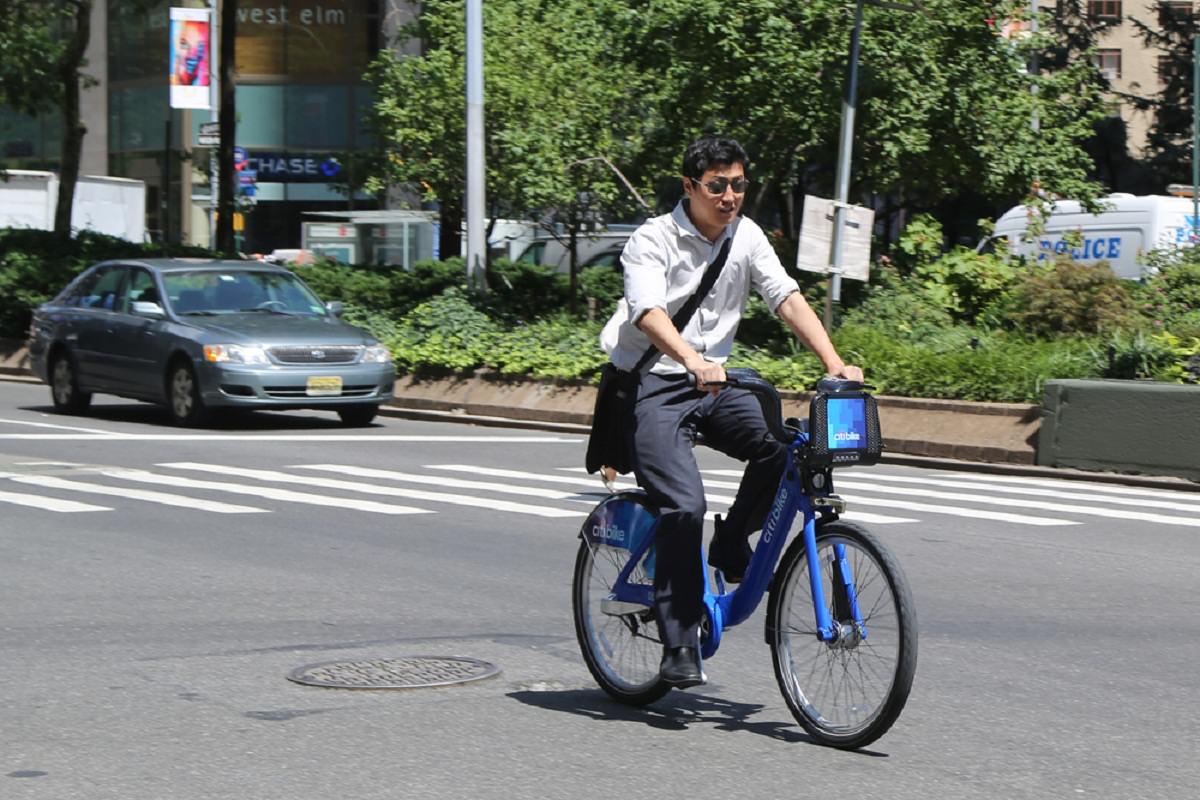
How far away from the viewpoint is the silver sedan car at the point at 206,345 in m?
18.7

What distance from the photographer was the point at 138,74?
5878 centimetres

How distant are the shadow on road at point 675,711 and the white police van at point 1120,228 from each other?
20135mm

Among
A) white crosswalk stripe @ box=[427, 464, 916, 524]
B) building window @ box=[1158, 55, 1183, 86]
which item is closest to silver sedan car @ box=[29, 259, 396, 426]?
white crosswalk stripe @ box=[427, 464, 916, 524]

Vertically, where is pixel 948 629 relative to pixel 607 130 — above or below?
below

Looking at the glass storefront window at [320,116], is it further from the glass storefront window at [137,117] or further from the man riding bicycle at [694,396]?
the man riding bicycle at [694,396]

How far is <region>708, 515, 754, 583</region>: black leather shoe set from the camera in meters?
6.29

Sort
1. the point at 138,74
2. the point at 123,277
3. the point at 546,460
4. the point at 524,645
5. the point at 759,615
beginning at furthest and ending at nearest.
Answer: the point at 138,74, the point at 123,277, the point at 546,460, the point at 759,615, the point at 524,645

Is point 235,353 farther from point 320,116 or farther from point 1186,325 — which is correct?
point 320,116

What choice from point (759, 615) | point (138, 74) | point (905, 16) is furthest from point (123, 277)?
point (138, 74)

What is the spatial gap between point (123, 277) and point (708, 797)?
16.4 metres

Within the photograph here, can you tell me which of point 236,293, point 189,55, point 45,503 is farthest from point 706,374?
point 189,55

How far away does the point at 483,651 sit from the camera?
7.59 m

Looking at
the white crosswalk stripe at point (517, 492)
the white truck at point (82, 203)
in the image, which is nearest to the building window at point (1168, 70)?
the white truck at point (82, 203)

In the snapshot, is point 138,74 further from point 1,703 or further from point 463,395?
point 1,703
